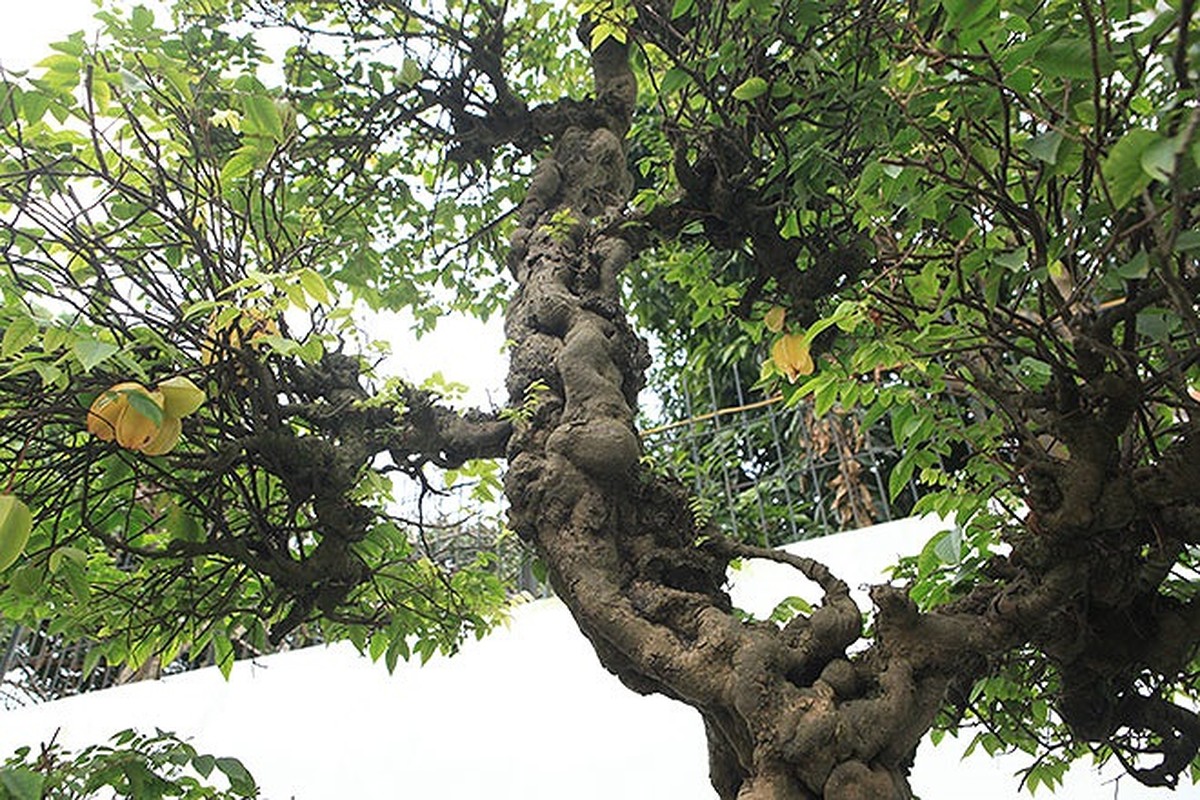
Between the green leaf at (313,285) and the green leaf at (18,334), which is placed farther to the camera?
the green leaf at (313,285)

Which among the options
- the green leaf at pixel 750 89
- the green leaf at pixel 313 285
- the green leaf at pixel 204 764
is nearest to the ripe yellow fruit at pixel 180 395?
the green leaf at pixel 313 285

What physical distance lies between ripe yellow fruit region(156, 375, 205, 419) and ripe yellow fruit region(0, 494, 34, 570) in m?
0.24

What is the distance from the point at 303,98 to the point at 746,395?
351 centimetres

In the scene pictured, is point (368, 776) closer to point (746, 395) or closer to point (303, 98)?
point (303, 98)

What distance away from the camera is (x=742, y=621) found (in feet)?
5.29

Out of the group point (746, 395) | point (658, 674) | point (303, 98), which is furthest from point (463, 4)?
point (746, 395)

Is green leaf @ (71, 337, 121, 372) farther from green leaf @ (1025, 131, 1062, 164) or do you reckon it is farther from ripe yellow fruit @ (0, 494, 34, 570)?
green leaf @ (1025, 131, 1062, 164)

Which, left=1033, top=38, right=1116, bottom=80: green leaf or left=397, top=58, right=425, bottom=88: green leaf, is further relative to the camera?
left=397, top=58, right=425, bottom=88: green leaf

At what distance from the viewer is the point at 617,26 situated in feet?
6.14

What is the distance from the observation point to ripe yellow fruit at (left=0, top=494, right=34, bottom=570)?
113cm

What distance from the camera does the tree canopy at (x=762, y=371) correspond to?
122cm

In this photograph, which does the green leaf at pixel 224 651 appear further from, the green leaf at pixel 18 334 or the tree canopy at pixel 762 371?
the green leaf at pixel 18 334

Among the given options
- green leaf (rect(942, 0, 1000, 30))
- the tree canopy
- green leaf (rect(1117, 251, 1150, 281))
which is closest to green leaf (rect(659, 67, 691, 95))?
the tree canopy

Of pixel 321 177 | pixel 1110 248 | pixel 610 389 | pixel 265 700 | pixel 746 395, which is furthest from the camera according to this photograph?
pixel 746 395
